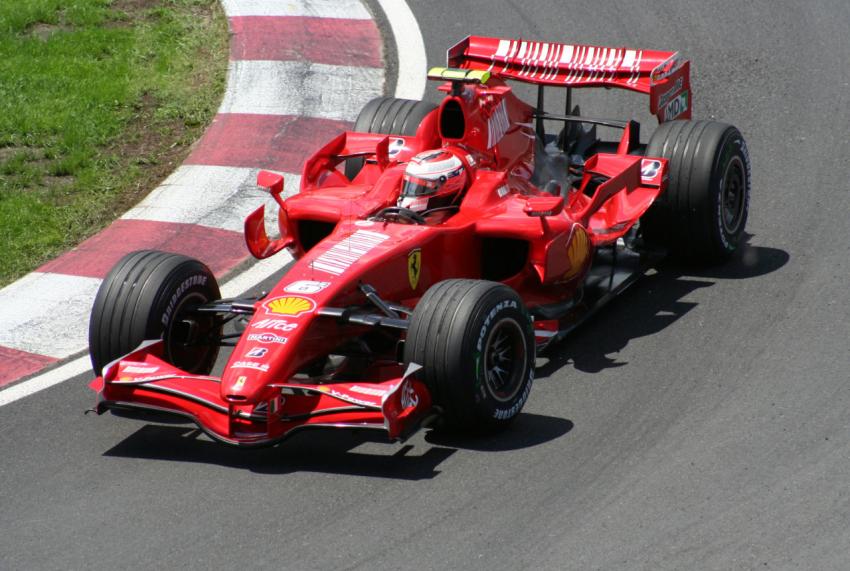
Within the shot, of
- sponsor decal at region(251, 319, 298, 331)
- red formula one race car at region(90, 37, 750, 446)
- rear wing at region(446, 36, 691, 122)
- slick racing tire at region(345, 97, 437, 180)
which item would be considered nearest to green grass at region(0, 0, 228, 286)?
slick racing tire at region(345, 97, 437, 180)

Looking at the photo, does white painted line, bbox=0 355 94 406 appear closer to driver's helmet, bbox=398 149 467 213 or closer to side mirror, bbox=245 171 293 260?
side mirror, bbox=245 171 293 260

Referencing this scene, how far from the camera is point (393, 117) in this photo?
9461 mm

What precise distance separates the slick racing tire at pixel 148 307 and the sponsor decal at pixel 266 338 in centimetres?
69

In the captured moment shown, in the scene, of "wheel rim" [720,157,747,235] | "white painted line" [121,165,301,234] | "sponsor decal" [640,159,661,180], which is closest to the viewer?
"sponsor decal" [640,159,661,180]

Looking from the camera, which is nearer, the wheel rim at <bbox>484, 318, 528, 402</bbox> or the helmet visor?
the wheel rim at <bbox>484, 318, 528, 402</bbox>

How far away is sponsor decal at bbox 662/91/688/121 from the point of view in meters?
9.28

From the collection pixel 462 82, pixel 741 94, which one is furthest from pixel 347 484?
pixel 741 94

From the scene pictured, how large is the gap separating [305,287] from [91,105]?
17.8 feet

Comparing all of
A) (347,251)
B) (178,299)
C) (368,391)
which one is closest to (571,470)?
(368,391)

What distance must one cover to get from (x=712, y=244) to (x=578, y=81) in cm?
153

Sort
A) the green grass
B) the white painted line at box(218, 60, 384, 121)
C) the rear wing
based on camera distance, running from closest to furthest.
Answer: the rear wing, the green grass, the white painted line at box(218, 60, 384, 121)

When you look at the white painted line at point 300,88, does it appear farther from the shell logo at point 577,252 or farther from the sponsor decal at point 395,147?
the shell logo at point 577,252

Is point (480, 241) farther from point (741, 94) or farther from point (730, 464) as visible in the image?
point (741, 94)

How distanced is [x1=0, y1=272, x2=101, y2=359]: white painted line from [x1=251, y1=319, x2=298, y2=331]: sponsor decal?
2.02m
